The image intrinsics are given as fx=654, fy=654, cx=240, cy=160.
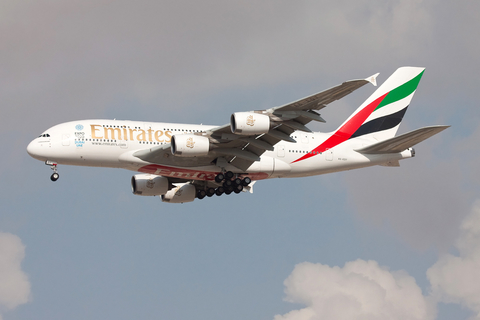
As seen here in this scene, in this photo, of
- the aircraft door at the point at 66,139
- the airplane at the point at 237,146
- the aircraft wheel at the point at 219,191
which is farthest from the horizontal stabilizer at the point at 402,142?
the aircraft door at the point at 66,139

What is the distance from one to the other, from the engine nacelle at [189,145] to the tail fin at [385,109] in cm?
1068

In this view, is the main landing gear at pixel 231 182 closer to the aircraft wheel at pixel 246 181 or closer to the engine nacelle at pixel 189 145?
the aircraft wheel at pixel 246 181

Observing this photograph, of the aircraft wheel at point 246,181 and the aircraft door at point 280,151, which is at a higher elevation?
the aircraft door at point 280,151

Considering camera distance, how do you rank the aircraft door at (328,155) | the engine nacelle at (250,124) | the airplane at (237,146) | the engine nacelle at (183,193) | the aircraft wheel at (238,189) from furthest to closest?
the engine nacelle at (183,193) → the aircraft door at (328,155) → the aircraft wheel at (238,189) → the airplane at (237,146) → the engine nacelle at (250,124)

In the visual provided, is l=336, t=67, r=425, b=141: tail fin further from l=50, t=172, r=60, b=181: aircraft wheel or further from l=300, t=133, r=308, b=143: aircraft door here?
l=50, t=172, r=60, b=181: aircraft wheel

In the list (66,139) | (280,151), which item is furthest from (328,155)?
(66,139)

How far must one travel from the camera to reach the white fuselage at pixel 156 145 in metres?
39.6

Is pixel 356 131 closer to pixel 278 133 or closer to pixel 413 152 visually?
pixel 413 152

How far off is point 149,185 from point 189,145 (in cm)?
931

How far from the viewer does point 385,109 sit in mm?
47250

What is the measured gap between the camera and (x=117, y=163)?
1572 inches

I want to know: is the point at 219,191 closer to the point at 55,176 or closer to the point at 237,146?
the point at 237,146

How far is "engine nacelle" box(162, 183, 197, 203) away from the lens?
158 feet

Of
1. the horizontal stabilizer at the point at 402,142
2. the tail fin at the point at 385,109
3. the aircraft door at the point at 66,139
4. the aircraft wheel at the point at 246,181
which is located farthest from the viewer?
the tail fin at the point at 385,109
